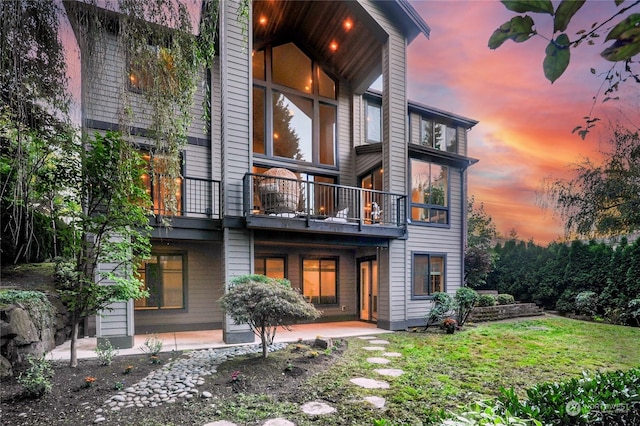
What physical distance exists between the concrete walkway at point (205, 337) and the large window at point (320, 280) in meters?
0.86

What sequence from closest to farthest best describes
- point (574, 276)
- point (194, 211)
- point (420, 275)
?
point (194, 211) → point (420, 275) → point (574, 276)

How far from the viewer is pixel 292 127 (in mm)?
10336

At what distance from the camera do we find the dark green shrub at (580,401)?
185cm

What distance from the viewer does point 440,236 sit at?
A: 10.6 m

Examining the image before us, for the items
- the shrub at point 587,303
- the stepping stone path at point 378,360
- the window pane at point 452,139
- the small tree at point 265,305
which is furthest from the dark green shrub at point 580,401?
the shrub at point 587,303

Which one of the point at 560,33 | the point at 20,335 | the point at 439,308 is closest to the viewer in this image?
the point at 560,33

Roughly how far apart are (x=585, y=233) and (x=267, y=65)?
11.1m

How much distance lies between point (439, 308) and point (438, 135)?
6.16m

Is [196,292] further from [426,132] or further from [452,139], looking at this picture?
[452,139]

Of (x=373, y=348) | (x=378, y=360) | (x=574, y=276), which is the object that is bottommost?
(x=373, y=348)

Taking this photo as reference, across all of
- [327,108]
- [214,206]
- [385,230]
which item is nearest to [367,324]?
[385,230]

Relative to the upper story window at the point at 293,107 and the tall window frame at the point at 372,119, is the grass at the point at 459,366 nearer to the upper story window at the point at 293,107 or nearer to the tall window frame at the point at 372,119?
the upper story window at the point at 293,107

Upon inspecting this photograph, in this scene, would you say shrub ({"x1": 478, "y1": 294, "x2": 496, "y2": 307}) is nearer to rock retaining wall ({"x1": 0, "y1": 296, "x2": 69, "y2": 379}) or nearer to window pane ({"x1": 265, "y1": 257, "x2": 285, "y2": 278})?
window pane ({"x1": 265, "y1": 257, "x2": 285, "y2": 278})

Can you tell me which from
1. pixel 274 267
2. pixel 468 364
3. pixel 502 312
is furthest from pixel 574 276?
pixel 274 267
